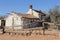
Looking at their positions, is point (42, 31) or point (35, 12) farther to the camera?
point (35, 12)

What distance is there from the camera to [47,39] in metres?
16.7

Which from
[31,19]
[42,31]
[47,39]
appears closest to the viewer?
[47,39]

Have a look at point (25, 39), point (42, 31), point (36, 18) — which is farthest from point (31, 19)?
point (25, 39)

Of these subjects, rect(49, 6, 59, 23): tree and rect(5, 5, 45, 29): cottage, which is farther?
rect(5, 5, 45, 29): cottage

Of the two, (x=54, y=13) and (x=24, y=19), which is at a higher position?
(x=54, y=13)

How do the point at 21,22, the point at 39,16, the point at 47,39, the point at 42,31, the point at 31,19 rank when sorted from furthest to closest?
the point at 39,16
the point at 31,19
the point at 21,22
the point at 42,31
the point at 47,39

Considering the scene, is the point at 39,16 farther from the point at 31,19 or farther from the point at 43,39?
the point at 43,39

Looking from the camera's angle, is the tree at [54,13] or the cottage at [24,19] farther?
the cottage at [24,19]

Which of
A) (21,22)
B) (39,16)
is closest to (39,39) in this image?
(21,22)

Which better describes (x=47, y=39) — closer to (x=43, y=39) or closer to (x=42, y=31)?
(x=43, y=39)

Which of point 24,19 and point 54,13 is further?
point 24,19

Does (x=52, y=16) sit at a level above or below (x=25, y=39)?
above

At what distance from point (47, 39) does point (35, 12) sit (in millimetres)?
39647

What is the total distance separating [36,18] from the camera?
5362cm
